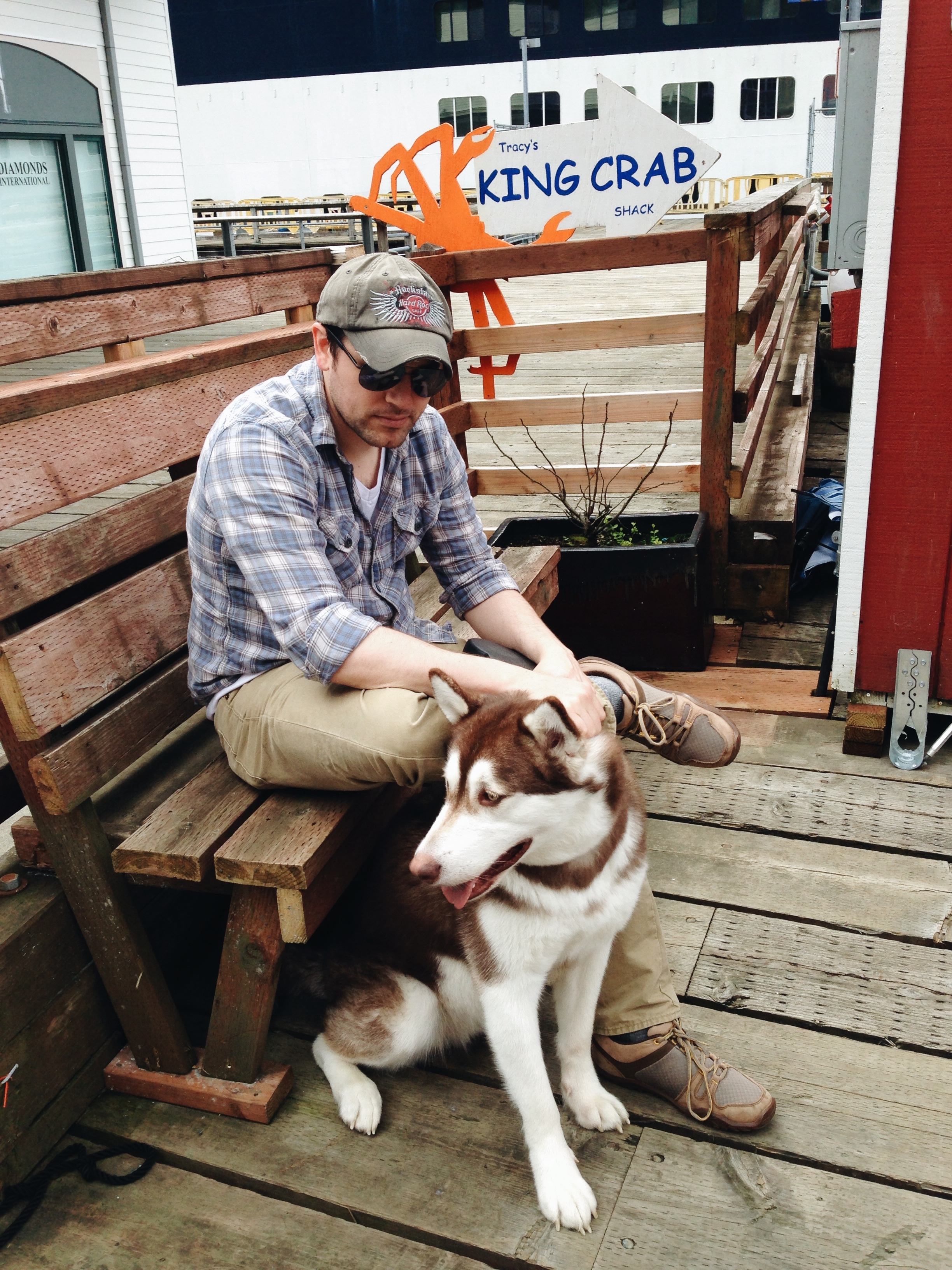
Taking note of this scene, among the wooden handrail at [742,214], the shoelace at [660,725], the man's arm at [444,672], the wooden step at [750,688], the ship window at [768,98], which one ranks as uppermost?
the ship window at [768,98]

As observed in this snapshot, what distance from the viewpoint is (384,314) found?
192cm

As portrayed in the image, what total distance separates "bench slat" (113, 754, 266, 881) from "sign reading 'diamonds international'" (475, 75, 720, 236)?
263cm

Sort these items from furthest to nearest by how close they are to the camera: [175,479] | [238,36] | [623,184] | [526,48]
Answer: [238,36]
[526,48]
[623,184]
[175,479]

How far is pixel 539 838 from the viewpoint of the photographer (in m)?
1.74

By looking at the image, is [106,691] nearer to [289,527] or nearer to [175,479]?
[289,527]

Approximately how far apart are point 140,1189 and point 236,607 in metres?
1.12

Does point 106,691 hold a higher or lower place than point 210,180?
lower

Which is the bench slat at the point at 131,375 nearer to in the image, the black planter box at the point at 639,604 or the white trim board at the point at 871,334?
the black planter box at the point at 639,604

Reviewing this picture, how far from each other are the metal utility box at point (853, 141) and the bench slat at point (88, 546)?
→ 2.07 m

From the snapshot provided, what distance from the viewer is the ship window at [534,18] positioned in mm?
32656

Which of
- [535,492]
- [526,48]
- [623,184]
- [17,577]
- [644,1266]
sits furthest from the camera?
[526,48]

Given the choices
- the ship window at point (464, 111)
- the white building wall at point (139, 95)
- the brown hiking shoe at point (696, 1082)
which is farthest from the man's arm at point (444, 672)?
the ship window at point (464, 111)

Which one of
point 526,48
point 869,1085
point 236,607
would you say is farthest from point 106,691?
point 526,48

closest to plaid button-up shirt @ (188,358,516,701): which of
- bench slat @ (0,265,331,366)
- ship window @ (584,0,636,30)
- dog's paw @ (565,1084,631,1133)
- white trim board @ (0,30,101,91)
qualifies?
bench slat @ (0,265,331,366)
